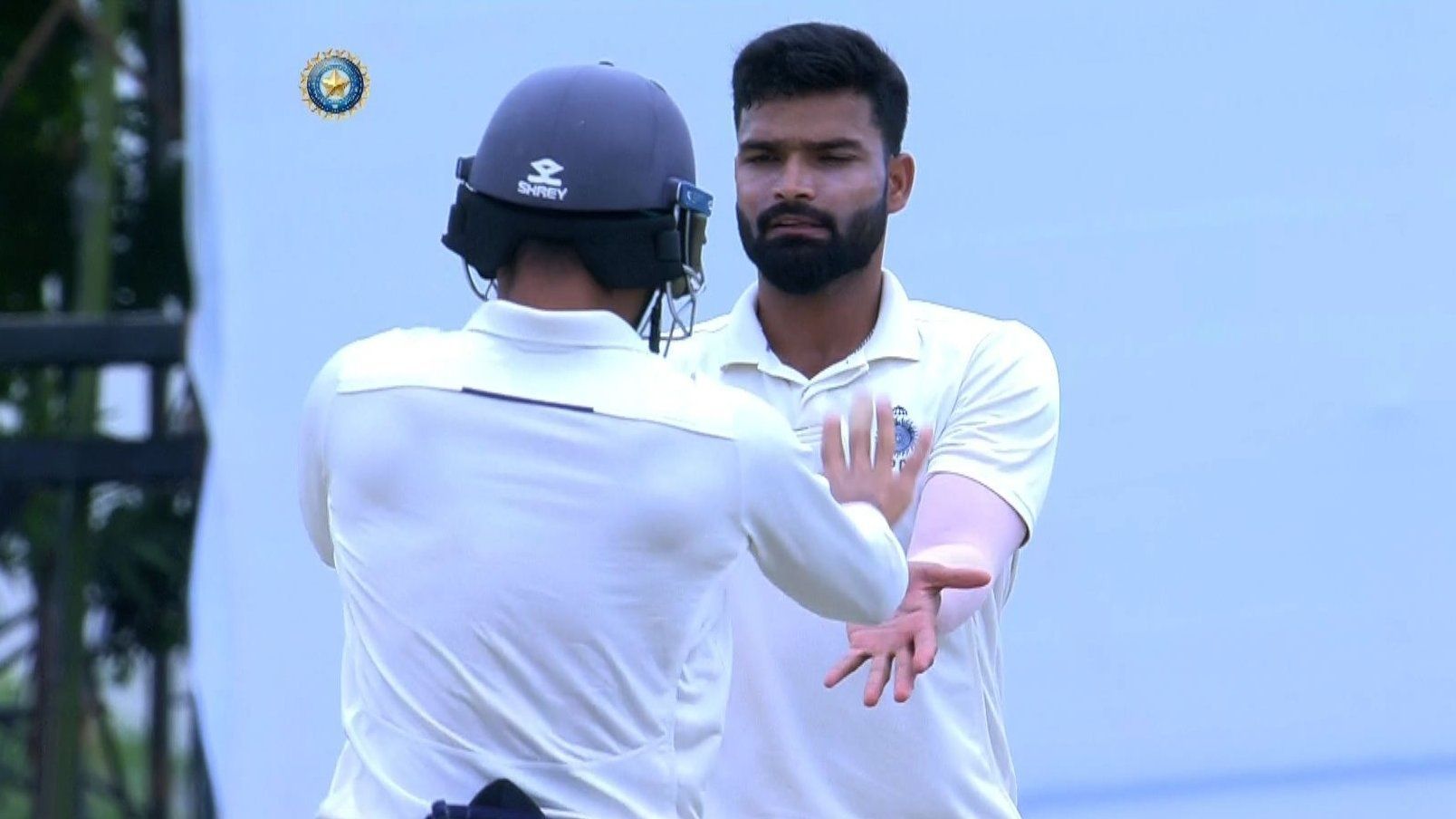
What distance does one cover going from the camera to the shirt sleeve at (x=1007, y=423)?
228cm

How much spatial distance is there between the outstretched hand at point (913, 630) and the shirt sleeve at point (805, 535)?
0.23m

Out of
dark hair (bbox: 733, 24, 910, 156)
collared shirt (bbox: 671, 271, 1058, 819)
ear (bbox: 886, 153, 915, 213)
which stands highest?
dark hair (bbox: 733, 24, 910, 156)

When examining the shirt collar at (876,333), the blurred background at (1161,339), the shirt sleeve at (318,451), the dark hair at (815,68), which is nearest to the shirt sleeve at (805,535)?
the shirt sleeve at (318,451)

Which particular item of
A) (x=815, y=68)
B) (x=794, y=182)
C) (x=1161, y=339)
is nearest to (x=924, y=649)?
(x=794, y=182)

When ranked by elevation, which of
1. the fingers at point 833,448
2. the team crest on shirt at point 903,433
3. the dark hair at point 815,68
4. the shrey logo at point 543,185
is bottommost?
the team crest on shirt at point 903,433

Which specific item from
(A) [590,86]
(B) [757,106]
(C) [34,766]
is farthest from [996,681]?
(C) [34,766]

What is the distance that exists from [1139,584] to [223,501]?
56.6 inches

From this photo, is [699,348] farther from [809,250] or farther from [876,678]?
[876,678]

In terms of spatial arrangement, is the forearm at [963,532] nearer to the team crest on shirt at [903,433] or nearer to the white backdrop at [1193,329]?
the team crest on shirt at [903,433]

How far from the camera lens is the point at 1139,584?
3428 millimetres

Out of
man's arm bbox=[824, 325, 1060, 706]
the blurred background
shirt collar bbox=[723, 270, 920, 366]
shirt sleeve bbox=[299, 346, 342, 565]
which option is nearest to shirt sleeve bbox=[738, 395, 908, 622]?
man's arm bbox=[824, 325, 1060, 706]

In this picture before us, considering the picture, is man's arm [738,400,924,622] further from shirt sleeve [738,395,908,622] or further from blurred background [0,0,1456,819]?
blurred background [0,0,1456,819]

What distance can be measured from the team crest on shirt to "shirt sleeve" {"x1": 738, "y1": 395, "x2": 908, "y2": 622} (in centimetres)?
51

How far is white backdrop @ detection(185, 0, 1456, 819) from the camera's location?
3412 millimetres
